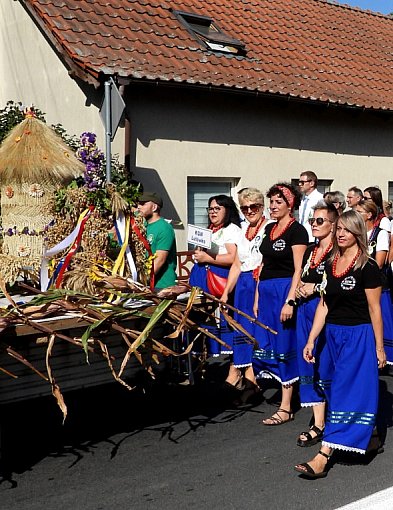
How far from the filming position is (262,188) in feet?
40.4

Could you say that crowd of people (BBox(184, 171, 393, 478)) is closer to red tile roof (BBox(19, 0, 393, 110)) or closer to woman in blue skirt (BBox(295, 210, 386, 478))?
woman in blue skirt (BBox(295, 210, 386, 478))

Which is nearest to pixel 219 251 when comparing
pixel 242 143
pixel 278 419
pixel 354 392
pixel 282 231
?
pixel 282 231

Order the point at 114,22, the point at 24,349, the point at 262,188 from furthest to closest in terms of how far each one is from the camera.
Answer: the point at 262,188 < the point at 114,22 < the point at 24,349

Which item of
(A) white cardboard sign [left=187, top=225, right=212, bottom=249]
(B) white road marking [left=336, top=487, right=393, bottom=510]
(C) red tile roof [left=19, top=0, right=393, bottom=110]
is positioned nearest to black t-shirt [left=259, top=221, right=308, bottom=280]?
(A) white cardboard sign [left=187, top=225, right=212, bottom=249]

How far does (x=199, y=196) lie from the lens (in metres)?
11.6

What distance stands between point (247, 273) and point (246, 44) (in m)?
7.65

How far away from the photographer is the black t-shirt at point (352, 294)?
15.3ft

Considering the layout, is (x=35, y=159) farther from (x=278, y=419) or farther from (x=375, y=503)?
(x=375, y=503)

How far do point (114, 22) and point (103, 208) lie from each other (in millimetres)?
6858

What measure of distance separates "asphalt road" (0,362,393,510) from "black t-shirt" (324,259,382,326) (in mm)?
980

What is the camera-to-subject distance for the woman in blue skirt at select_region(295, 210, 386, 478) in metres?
4.64

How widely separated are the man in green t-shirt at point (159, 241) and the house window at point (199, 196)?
4805mm

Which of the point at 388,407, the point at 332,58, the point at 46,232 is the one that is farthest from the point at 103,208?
the point at 332,58

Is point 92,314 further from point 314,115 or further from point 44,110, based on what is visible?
point 314,115
